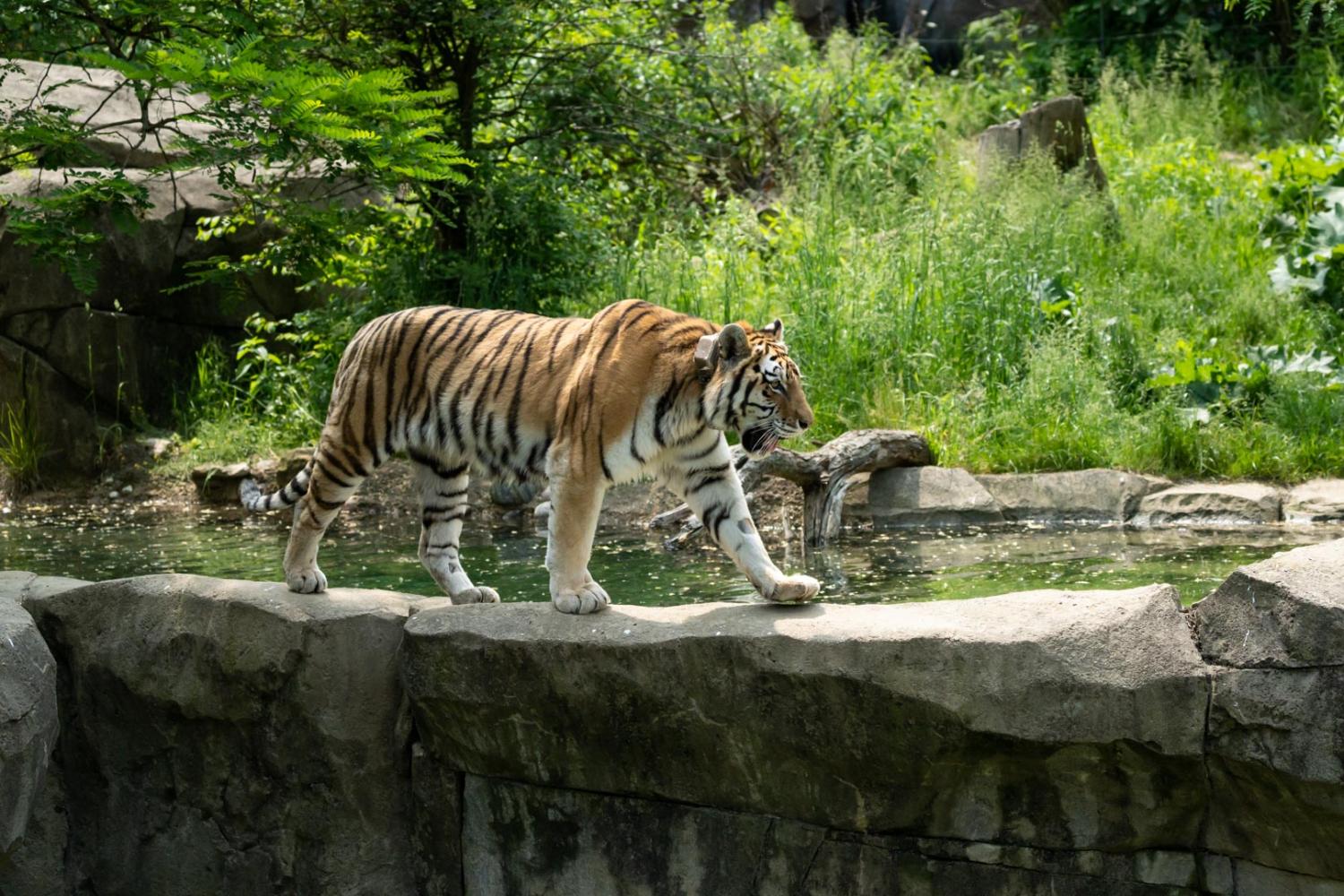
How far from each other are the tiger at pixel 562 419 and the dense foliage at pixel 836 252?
1.62 meters

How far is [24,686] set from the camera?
373 cm

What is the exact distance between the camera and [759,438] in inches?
174

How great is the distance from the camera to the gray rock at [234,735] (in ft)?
13.6

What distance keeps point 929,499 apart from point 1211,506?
1460 mm

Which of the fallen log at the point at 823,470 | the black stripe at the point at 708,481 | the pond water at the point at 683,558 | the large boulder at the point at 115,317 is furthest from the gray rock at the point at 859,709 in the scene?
the large boulder at the point at 115,317

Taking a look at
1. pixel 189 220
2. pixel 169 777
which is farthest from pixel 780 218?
pixel 169 777

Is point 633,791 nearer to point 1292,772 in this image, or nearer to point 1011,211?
point 1292,772

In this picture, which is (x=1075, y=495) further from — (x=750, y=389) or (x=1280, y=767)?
(x=1280, y=767)

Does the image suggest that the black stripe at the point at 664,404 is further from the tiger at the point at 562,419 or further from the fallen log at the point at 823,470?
the fallen log at the point at 823,470

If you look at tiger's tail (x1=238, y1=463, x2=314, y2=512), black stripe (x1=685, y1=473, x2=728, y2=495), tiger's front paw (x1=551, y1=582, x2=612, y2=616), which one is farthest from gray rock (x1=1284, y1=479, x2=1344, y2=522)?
tiger's tail (x1=238, y1=463, x2=314, y2=512)

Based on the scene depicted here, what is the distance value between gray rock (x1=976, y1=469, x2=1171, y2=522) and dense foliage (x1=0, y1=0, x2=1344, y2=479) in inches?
14.1

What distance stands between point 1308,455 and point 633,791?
537cm

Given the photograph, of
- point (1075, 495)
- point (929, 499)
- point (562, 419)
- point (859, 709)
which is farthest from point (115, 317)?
point (859, 709)

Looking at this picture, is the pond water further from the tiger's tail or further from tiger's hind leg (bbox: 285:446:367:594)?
tiger's hind leg (bbox: 285:446:367:594)
